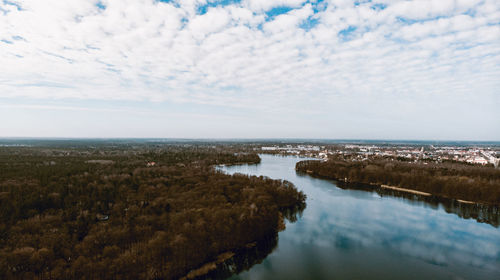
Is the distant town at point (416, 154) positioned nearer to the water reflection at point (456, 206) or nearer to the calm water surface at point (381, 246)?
the water reflection at point (456, 206)

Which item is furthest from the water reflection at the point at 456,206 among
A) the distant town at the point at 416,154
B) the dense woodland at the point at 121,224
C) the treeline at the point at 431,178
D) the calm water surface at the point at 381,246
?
the distant town at the point at 416,154

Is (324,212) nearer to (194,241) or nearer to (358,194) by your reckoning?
(358,194)

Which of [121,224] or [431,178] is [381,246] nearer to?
[121,224]

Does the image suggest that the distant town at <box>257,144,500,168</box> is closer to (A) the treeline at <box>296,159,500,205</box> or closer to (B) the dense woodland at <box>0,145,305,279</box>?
(A) the treeline at <box>296,159,500,205</box>

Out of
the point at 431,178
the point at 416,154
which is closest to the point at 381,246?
the point at 431,178

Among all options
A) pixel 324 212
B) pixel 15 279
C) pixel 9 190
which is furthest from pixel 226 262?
pixel 9 190
